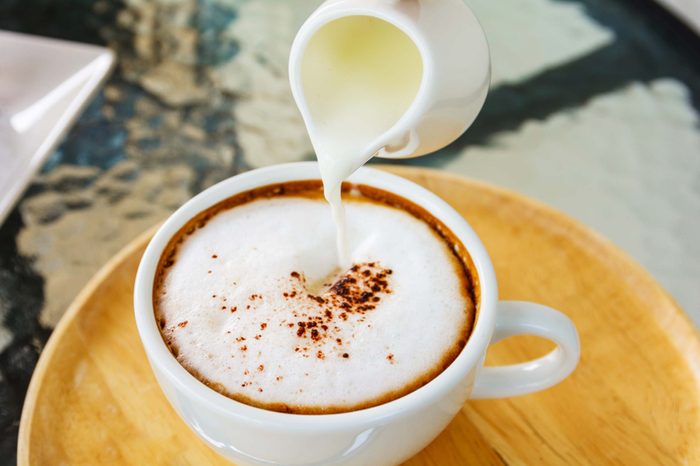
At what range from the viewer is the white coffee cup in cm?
69

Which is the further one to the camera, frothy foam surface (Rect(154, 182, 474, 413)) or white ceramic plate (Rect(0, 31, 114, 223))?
white ceramic plate (Rect(0, 31, 114, 223))

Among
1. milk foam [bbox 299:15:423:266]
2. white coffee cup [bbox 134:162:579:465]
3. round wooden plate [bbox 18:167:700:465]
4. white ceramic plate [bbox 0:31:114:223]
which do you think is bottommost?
round wooden plate [bbox 18:167:700:465]

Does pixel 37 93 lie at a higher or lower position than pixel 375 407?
lower

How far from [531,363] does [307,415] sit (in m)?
0.30

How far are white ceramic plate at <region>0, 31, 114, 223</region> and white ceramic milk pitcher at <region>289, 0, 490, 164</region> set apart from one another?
28.2 inches

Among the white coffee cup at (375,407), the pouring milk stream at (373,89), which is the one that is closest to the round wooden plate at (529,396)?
the white coffee cup at (375,407)

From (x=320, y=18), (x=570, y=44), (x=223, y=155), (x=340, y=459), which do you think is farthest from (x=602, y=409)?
(x=570, y=44)

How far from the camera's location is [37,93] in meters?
1.46

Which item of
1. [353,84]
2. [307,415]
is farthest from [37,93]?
[307,415]

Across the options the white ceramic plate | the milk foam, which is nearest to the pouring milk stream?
the milk foam

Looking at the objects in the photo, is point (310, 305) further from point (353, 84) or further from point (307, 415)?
point (353, 84)

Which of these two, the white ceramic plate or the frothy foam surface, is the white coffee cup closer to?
the frothy foam surface

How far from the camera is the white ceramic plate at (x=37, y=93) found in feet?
4.33

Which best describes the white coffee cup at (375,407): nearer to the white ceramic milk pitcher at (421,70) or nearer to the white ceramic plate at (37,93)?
the white ceramic milk pitcher at (421,70)
